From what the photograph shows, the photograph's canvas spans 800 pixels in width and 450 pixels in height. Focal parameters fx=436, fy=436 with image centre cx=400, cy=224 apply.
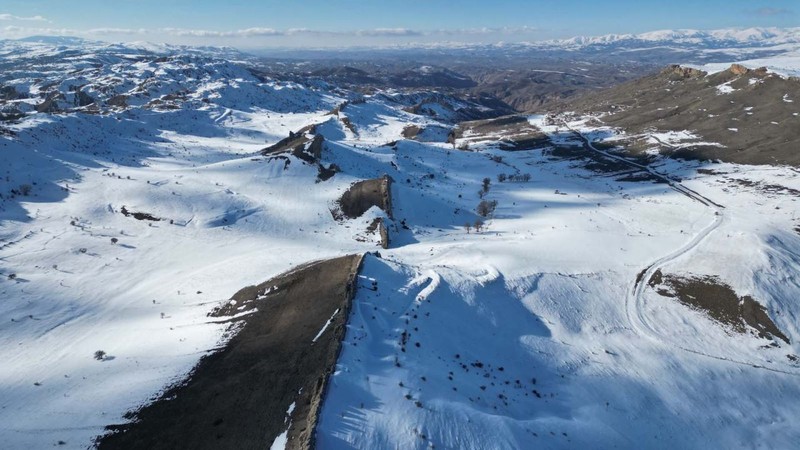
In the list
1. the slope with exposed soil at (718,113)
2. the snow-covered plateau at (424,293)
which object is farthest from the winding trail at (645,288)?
the slope with exposed soil at (718,113)

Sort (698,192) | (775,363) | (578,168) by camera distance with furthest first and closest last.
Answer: (578,168) < (698,192) < (775,363)

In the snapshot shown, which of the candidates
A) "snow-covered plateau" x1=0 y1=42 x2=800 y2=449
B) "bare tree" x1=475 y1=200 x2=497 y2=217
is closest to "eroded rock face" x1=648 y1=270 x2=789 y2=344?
"snow-covered plateau" x1=0 y1=42 x2=800 y2=449

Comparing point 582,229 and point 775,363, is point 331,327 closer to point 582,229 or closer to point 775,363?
point 775,363

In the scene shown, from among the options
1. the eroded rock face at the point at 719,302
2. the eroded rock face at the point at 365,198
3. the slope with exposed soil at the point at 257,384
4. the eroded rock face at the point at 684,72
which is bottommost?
the eroded rock face at the point at 719,302

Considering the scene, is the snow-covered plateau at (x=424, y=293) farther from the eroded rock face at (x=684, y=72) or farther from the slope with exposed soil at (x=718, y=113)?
the eroded rock face at (x=684, y=72)

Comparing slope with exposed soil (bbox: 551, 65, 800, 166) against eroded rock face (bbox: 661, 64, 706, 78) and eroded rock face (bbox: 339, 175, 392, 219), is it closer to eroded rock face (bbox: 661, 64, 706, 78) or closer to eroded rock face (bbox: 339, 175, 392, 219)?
eroded rock face (bbox: 661, 64, 706, 78)

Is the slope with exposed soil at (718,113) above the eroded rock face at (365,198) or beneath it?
above

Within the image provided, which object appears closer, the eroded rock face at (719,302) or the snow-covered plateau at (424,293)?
the snow-covered plateau at (424,293)

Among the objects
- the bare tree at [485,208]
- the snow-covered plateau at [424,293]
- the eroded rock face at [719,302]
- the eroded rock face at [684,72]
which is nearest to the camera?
the snow-covered plateau at [424,293]

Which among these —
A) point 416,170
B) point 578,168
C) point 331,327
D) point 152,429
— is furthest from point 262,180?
point 578,168
